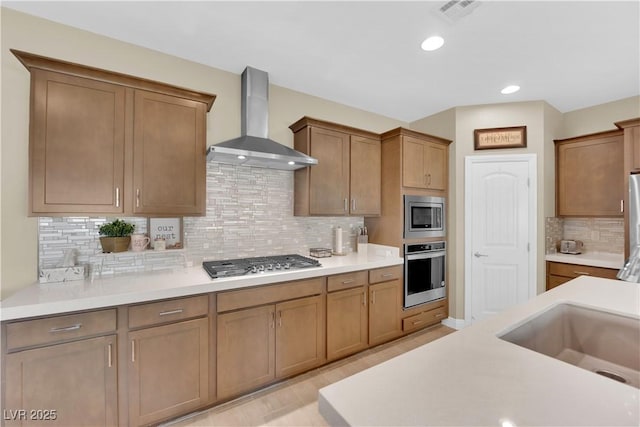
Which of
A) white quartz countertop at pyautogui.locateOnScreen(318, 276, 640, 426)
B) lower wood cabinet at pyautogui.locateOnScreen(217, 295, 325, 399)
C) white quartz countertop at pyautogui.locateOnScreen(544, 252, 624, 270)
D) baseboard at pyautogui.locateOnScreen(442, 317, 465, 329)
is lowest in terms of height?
baseboard at pyautogui.locateOnScreen(442, 317, 465, 329)

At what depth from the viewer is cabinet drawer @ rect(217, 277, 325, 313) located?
6.38 feet

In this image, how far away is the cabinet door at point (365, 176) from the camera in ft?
10.0

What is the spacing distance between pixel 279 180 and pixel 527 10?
2326 mm

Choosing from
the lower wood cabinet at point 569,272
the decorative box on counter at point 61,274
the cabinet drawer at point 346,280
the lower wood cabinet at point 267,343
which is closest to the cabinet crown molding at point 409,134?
the cabinet drawer at point 346,280

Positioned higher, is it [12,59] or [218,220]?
[12,59]

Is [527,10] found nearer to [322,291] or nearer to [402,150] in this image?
[402,150]

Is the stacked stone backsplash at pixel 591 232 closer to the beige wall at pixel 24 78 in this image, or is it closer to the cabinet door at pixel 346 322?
the cabinet door at pixel 346 322

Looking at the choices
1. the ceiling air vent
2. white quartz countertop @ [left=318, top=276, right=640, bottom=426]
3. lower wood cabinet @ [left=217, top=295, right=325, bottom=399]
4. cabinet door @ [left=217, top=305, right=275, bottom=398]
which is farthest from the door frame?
white quartz countertop @ [left=318, top=276, right=640, bottom=426]

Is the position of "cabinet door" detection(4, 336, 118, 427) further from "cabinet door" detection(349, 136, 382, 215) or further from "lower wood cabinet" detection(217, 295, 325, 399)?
"cabinet door" detection(349, 136, 382, 215)

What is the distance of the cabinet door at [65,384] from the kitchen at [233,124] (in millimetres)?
664

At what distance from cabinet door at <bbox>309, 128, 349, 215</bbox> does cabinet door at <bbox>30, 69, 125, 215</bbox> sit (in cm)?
160

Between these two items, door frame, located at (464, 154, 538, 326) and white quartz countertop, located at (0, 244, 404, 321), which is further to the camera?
door frame, located at (464, 154, 538, 326)

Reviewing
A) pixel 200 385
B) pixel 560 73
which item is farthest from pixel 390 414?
pixel 560 73

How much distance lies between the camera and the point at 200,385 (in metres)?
1.86
